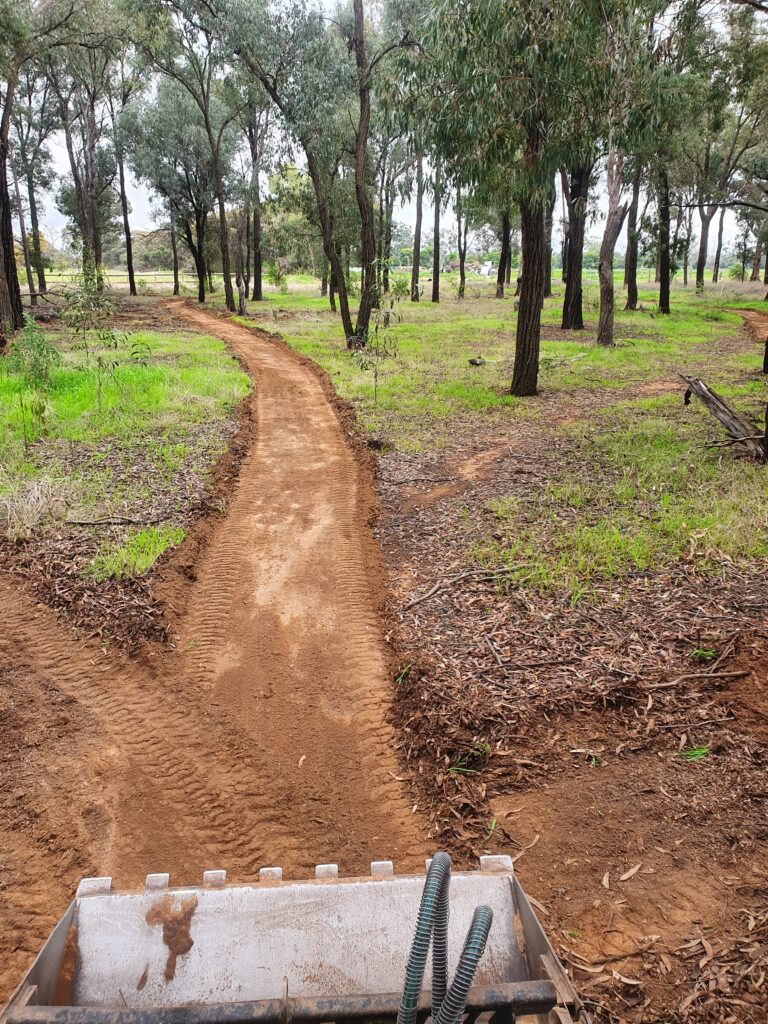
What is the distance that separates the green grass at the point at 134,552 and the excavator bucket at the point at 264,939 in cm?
402

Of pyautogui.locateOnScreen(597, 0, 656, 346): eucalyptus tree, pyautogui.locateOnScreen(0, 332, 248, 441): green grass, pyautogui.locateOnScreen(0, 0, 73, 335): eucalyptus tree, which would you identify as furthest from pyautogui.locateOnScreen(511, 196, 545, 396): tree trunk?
pyautogui.locateOnScreen(0, 0, 73, 335): eucalyptus tree

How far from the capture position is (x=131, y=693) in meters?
4.95

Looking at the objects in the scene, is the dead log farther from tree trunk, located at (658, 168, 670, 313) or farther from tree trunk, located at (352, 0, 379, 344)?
tree trunk, located at (658, 168, 670, 313)

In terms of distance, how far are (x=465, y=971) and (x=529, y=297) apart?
42.8ft

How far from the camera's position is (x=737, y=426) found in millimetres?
9516

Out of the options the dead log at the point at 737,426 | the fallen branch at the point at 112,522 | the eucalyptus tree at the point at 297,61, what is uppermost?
the eucalyptus tree at the point at 297,61

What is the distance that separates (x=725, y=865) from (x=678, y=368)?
16047 mm

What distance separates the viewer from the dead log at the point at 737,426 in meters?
9.13

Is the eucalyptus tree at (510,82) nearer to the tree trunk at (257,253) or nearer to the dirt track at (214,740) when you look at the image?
the dirt track at (214,740)

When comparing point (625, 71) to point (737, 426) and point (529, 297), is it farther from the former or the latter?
point (737, 426)

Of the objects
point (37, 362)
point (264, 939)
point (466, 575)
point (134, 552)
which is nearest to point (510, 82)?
point (466, 575)

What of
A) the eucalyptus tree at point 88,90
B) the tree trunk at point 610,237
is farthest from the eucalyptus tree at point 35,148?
the tree trunk at point 610,237

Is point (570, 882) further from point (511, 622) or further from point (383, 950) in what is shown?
point (511, 622)

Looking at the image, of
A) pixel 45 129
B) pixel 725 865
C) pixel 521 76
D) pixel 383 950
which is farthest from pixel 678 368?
pixel 45 129
